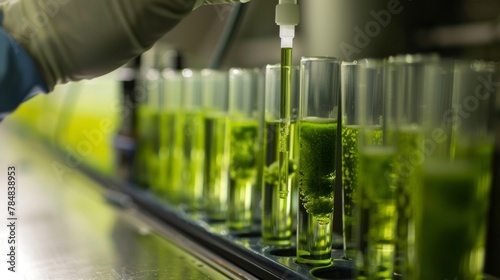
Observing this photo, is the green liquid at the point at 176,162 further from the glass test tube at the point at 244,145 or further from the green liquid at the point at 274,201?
the green liquid at the point at 274,201

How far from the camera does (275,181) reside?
4.08ft

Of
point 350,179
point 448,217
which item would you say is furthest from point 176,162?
point 448,217

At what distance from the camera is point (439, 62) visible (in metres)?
0.84

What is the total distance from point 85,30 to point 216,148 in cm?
51

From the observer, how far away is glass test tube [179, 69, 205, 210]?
5.34 ft

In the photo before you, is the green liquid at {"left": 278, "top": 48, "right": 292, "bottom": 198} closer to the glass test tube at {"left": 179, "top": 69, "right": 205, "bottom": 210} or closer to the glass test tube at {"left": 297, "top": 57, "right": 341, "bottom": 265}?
the glass test tube at {"left": 297, "top": 57, "right": 341, "bottom": 265}

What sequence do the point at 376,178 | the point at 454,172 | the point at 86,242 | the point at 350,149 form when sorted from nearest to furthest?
1. the point at 454,172
2. the point at 376,178
3. the point at 350,149
4. the point at 86,242

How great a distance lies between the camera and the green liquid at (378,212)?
36.5 inches

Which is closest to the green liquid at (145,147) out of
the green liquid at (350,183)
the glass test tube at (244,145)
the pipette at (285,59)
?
the glass test tube at (244,145)

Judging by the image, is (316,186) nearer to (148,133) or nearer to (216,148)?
(216,148)

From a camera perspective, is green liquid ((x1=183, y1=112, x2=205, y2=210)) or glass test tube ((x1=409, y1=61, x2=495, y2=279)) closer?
glass test tube ((x1=409, y1=61, x2=495, y2=279))

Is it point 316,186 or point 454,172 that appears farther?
point 316,186

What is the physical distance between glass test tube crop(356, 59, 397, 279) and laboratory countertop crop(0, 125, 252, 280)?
307mm

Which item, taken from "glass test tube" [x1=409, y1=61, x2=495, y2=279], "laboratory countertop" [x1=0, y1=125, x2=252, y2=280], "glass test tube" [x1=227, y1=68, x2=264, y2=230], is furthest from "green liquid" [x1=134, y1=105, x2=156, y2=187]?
"glass test tube" [x1=409, y1=61, x2=495, y2=279]
